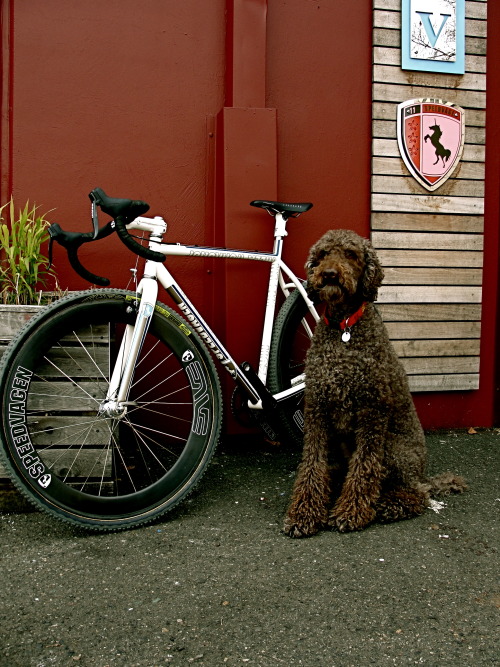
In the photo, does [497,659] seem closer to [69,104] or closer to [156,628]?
[156,628]

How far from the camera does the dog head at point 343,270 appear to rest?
2.43m

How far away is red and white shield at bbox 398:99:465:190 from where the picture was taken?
3826 mm

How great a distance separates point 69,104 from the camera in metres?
3.46

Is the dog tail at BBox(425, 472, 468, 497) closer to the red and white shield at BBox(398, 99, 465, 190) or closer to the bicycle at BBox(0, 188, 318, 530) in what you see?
the bicycle at BBox(0, 188, 318, 530)

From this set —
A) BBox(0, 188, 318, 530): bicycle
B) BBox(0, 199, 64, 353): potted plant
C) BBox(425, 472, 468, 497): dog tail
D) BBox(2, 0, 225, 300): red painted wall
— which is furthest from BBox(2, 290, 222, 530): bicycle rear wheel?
BBox(425, 472, 468, 497): dog tail

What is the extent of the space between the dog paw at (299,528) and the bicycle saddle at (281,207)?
1.75 meters

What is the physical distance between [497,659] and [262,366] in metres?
1.89

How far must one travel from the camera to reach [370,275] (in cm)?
253

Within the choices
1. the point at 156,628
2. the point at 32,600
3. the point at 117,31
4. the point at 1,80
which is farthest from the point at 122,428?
the point at 117,31

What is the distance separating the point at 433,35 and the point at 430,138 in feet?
2.26

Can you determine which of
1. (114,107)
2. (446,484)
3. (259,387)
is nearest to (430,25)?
(114,107)

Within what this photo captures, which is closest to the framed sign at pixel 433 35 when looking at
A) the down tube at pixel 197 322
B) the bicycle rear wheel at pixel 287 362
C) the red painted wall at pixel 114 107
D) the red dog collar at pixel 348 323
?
the red painted wall at pixel 114 107

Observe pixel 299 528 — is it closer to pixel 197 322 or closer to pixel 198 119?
pixel 197 322

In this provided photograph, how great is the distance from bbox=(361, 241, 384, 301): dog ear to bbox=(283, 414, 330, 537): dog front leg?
0.64 m
